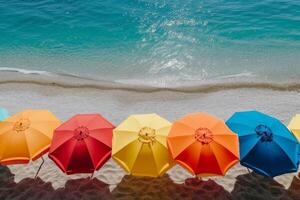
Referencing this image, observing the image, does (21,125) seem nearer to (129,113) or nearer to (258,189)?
(129,113)

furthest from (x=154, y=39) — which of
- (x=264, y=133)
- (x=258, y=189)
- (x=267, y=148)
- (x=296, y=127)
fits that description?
(x=267, y=148)

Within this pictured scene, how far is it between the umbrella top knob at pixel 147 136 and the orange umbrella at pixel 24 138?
→ 2.60 meters

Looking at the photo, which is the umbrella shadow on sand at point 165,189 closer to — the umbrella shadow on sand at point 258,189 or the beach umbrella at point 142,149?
the umbrella shadow on sand at point 258,189

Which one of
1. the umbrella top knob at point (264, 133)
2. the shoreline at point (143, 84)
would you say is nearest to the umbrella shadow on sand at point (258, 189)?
the umbrella top knob at point (264, 133)

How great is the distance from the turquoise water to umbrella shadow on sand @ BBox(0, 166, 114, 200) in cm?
733

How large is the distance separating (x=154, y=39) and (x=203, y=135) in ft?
38.6

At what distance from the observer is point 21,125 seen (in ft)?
30.1

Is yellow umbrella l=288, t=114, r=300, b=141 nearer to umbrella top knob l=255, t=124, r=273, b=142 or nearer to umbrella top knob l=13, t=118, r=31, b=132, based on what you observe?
umbrella top knob l=255, t=124, r=273, b=142

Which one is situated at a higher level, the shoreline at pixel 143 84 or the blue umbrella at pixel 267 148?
the shoreline at pixel 143 84

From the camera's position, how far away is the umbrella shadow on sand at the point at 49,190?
920 centimetres

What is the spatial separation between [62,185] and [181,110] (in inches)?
226

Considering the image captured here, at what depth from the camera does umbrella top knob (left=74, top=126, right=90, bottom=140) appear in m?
8.78

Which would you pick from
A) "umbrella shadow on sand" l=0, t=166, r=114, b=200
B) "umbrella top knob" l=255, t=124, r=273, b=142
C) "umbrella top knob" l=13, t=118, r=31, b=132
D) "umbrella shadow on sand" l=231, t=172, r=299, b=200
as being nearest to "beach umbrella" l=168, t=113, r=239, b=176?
"umbrella top knob" l=255, t=124, r=273, b=142

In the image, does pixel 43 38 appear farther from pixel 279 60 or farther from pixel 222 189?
pixel 222 189
